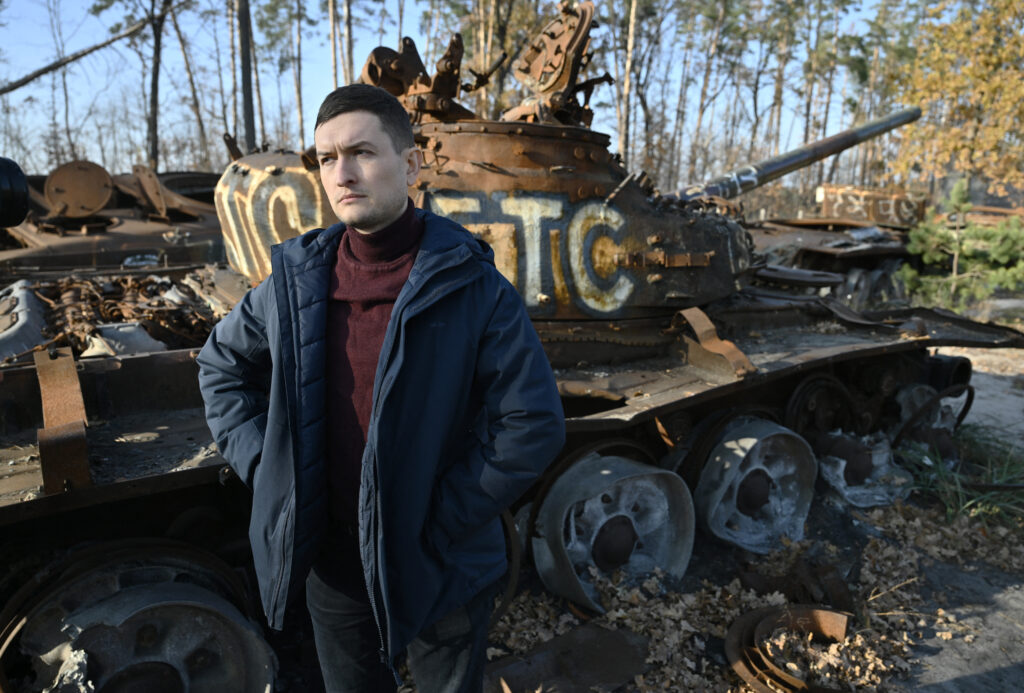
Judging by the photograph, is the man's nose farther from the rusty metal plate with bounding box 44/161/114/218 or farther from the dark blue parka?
the rusty metal plate with bounding box 44/161/114/218

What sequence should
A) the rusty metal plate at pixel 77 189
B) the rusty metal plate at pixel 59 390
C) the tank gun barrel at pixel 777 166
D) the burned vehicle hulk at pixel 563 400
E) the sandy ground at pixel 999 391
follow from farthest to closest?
the rusty metal plate at pixel 77 189 → the sandy ground at pixel 999 391 → the tank gun barrel at pixel 777 166 → the burned vehicle hulk at pixel 563 400 → the rusty metal plate at pixel 59 390

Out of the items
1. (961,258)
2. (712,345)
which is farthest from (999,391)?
(712,345)

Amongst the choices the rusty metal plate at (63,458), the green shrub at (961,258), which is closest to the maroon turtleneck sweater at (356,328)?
the rusty metal plate at (63,458)

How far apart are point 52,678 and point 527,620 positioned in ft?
6.72

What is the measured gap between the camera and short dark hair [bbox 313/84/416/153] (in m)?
1.65

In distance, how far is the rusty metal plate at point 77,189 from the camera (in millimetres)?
8203

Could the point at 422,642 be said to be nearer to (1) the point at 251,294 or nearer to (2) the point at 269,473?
(2) the point at 269,473

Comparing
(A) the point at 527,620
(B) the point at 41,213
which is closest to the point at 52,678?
(A) the point at 527,620

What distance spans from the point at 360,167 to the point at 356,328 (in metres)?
0.40

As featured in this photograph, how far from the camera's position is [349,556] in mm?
1901

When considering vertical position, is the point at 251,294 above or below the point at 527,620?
above

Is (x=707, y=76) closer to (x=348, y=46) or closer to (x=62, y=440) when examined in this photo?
(x=348, y=46)

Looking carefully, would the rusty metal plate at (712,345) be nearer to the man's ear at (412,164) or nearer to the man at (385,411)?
the man at (385,411)

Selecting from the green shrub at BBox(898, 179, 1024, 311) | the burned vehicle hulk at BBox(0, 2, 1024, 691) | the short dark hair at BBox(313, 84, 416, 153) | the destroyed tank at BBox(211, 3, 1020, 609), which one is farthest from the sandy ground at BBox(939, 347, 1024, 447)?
the short dark hair at BBox(313, 84, 416, 153)
